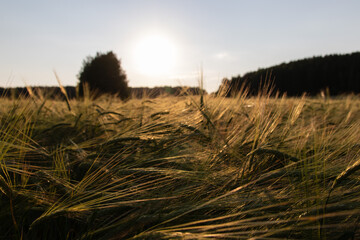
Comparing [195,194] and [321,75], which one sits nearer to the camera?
[195,194]

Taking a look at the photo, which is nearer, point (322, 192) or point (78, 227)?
point (322, 192)

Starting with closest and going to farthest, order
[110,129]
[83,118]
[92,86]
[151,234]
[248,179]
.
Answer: [151,234] < [248,179] < [110,129] < [83,118] < [92,86]

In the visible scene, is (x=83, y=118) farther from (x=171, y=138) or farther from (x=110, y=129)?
(x=171, y=138)

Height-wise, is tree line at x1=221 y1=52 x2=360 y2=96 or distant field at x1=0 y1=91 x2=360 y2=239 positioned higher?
tree line at x1=221 y1=52 x2=360 y2=96

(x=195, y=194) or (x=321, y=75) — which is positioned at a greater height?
(x=321, y=75)

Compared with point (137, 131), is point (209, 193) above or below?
below

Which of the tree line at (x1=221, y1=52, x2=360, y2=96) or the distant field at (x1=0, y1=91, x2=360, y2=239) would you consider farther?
the tree line at (x1=221, y1=52, x2=360, y2=96)

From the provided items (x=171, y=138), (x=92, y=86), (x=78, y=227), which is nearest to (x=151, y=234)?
(x=78, y=227)

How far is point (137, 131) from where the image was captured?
0.94 m

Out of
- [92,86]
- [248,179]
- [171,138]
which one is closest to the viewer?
[248,179]

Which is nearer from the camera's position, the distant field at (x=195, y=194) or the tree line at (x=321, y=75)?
the distant field at (x=195, y=194)

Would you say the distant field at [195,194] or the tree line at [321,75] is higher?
the tree line at [321,75]

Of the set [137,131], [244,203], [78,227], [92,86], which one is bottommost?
[78,227]

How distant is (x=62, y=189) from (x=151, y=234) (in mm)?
328
